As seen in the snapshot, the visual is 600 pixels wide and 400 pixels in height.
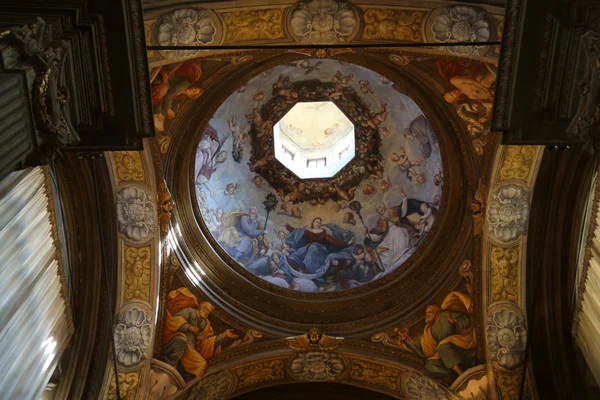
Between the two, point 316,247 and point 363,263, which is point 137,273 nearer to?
point 316,247

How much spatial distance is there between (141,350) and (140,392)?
782 millimetres

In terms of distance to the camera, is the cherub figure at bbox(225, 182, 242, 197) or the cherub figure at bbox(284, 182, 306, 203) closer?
the cherub figure at bbox(225, 182, 242, 197)

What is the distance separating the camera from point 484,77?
11.9 meters

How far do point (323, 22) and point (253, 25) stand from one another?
115 centimetres

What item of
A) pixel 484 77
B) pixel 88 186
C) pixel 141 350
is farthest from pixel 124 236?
pixel 484 77

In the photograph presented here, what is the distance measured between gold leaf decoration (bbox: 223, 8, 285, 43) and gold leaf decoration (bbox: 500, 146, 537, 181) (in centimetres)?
475

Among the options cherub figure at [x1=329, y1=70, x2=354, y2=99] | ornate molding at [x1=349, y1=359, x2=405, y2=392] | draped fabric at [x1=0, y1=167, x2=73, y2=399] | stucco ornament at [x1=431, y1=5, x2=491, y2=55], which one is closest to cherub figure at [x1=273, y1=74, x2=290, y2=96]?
cherub figure at [x1=329, y1=70, x2=354, y2=99]

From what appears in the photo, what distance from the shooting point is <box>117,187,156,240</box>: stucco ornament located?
1280 cm

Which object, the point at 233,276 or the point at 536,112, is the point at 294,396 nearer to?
the point at 233,276

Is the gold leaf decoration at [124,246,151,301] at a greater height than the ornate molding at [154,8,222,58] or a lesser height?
lesser

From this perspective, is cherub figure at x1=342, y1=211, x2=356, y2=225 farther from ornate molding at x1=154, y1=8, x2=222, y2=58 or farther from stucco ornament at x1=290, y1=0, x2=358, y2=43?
ornate molding at x1=154, y1=8, x2=222, y2=58

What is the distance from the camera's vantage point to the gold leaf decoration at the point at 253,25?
10742 millimetres

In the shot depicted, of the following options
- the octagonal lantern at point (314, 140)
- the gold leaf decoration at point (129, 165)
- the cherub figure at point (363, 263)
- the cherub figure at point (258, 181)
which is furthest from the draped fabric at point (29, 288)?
the octagonal lantern at point (314, 140)

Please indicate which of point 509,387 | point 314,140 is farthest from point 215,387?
point 314,140
